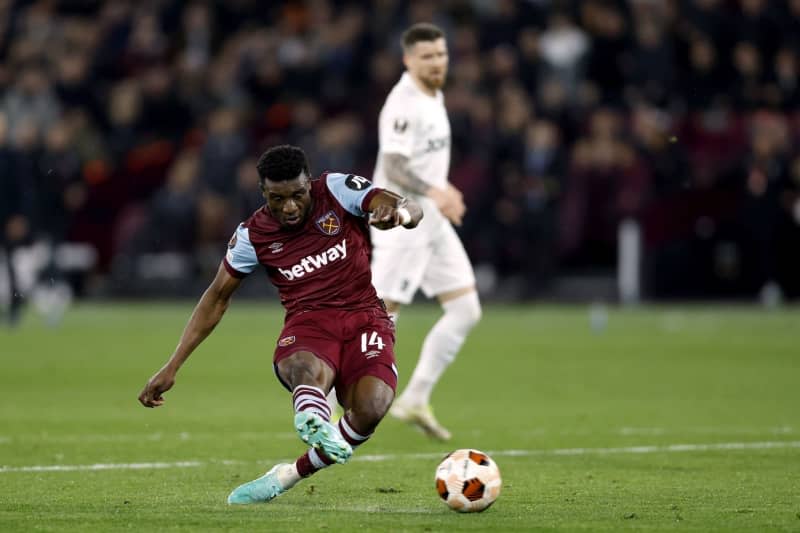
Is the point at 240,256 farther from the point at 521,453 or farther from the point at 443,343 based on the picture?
the point at 443,343

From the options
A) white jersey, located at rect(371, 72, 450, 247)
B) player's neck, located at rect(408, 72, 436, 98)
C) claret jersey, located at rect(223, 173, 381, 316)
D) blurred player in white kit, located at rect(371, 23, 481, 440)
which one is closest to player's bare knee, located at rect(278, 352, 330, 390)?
claret jersey, located at rect(223, 173, 381, 316)

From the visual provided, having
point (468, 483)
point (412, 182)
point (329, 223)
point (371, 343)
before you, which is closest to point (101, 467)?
point (371, 343)

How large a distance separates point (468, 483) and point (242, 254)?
155 centimetres

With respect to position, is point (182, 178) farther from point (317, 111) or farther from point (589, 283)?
point (589, 283)

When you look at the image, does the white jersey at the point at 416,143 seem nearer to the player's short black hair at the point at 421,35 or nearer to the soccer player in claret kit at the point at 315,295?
the player's short black hair at the point at 421,35

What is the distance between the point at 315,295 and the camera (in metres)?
7.91

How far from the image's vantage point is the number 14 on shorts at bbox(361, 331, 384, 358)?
779 cm

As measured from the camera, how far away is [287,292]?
26.3 ft

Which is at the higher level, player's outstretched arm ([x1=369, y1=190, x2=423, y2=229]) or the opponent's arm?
player's outstretched arm ([x1=369, y1=190, x2=423, y2=229])

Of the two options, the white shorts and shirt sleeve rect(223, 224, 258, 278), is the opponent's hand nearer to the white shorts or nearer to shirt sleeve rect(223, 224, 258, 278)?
the white shorts

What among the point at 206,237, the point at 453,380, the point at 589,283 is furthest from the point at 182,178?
the point at 453,380

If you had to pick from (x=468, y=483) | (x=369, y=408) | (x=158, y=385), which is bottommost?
(x=468, y=483)

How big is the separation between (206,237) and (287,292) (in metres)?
18.1

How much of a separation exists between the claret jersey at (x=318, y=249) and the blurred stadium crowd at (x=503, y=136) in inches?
546
